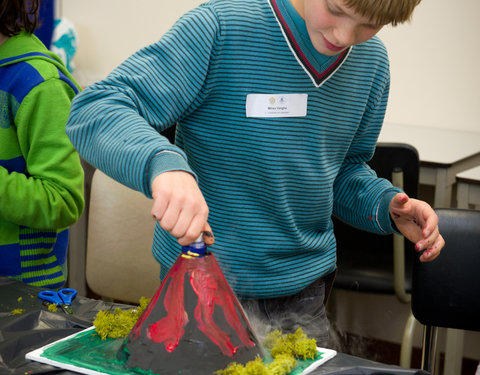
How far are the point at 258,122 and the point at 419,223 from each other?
34cm

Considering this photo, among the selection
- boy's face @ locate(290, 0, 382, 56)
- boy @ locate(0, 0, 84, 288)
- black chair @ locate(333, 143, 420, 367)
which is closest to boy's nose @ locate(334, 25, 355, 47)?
boy's face @ locate(290, 0, 382, 56)

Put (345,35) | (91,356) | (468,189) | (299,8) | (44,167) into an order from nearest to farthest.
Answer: (91,356) < (345,35) < (299,8) < (44,167) < (468,189)

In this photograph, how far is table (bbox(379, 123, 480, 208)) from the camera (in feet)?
6.75

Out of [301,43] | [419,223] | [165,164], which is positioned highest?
[301,43]

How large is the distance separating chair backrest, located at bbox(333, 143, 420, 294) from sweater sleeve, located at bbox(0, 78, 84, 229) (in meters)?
0.99

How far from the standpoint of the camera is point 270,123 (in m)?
1.02

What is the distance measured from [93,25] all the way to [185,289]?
9.32ft

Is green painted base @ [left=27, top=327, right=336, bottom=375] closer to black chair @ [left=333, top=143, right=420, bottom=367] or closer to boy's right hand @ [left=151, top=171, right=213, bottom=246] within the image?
boy's right hand @ [left=151, top=171, right=213, bottom=246]

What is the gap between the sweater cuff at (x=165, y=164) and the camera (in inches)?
27.9

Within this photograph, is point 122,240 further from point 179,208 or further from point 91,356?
point 179,208

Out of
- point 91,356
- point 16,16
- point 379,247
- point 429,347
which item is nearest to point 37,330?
point 91,356

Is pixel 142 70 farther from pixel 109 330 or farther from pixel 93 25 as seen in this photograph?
pixel 93 25

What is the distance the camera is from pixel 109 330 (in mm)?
853

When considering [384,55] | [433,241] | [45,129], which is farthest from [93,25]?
[433,241]
